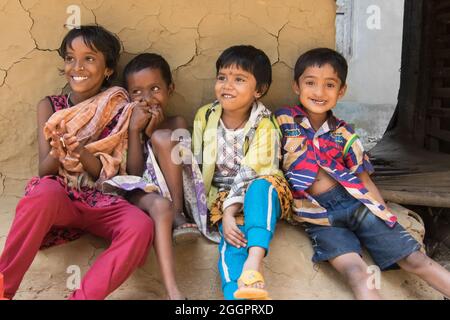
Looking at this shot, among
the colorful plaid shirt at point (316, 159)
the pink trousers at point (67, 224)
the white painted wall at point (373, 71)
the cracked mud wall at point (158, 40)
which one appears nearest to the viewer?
the pink trousers at point (67, 224)

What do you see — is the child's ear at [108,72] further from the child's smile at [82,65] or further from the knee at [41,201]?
the knee at [41,201]

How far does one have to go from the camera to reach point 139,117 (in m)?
2.25

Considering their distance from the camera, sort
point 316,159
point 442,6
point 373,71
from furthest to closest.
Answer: point 373,71 → point 442,6 → point 316,159

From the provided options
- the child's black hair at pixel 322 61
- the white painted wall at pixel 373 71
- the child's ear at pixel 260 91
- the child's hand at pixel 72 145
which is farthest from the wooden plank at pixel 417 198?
the white painted wall at pixel 373 71

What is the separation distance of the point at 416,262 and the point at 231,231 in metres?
0.76

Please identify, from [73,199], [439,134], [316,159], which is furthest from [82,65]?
[439,134]

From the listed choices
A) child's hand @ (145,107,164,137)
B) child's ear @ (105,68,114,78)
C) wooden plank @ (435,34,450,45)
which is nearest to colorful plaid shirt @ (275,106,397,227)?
child's hand @ (145,107,164,137)

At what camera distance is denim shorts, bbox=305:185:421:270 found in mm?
2082

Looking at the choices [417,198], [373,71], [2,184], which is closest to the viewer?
[2,184]

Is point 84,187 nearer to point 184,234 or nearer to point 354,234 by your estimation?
point 184,234

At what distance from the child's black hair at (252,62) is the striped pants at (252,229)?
1.73ft

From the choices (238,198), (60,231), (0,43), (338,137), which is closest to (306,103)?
(338,137)

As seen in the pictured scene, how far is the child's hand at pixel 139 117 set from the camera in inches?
88.4

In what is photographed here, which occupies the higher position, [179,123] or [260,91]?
[260,91]
